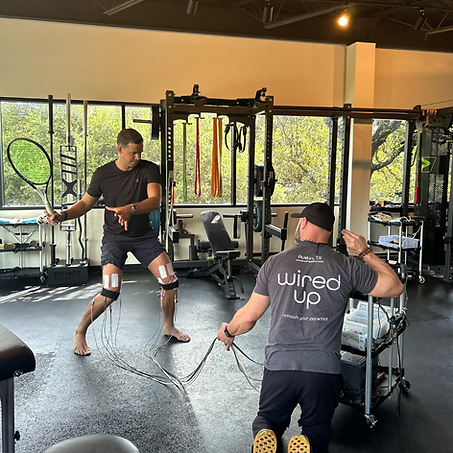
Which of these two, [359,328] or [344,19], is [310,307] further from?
[344,19]

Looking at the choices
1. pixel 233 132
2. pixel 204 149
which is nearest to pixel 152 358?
pixel 233 132

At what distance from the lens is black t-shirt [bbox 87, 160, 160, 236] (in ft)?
11.2

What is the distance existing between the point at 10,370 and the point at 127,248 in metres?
1.83

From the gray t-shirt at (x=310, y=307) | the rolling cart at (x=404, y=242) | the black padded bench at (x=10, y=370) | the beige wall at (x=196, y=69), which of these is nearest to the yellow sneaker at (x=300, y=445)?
the gray t-shirt at (x=310, y=307)

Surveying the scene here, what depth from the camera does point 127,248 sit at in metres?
3.39

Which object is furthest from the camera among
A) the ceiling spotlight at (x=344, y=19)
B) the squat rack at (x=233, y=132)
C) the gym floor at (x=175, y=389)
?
the ceiling spotlight at (x=344, y=19)

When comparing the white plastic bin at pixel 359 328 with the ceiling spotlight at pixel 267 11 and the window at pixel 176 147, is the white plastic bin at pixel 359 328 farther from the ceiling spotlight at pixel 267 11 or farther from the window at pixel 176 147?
the ceiling spotlight at pixel 267 11

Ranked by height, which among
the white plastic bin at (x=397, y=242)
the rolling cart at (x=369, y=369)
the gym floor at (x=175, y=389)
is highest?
the white plastic bin at (x=397, y=242)

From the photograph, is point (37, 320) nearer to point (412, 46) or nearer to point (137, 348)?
point (137, 348)

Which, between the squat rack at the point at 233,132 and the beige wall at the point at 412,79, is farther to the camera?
the beige wall at the point at 412,79

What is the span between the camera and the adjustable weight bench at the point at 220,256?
5172 millimetres

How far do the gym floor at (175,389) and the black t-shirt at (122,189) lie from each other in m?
0.96

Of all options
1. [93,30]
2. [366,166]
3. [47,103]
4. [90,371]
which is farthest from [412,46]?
[90,371]

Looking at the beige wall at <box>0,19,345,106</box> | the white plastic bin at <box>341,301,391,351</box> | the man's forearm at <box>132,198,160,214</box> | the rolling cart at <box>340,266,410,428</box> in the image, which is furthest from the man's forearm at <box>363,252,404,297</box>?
the beige wall at <box>0,19,345,106</box>
